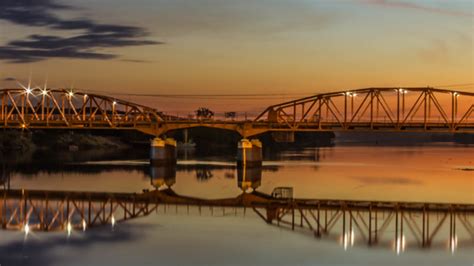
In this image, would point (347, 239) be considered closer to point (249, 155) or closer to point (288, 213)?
point (288, 213)

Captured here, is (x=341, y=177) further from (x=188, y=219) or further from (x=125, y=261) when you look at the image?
(x=125, y=261)

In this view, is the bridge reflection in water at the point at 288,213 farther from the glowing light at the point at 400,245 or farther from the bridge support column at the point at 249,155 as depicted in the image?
the bridge support column at the point at 249,155

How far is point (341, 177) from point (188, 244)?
45.6 m

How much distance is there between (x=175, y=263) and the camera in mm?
33406

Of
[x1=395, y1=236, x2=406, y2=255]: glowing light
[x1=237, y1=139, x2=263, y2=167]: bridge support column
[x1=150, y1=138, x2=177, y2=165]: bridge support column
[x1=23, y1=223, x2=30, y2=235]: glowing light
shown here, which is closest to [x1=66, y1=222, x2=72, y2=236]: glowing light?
[x1=23, y1=223, x2=30, y2=235]: glowing light

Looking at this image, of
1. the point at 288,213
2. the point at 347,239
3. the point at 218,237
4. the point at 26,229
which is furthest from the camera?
the point at 288,213

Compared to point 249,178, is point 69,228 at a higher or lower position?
lower

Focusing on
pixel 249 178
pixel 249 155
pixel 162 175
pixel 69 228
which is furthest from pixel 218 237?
pixel 249 155

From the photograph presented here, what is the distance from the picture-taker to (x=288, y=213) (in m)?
51.9

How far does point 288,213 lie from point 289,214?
1.54ft

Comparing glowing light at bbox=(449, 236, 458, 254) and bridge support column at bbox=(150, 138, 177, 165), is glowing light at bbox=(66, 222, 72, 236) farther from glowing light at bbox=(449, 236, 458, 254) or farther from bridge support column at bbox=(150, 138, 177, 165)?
bridge support column at bbox=(150, 138, 177, 165)

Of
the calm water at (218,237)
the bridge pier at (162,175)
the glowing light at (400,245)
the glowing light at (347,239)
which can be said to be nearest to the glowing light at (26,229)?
the calm water at (218,237)

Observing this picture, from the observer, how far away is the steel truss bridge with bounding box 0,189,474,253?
140 feet

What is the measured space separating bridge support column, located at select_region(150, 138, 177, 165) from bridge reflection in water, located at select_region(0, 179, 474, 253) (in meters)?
34.9
